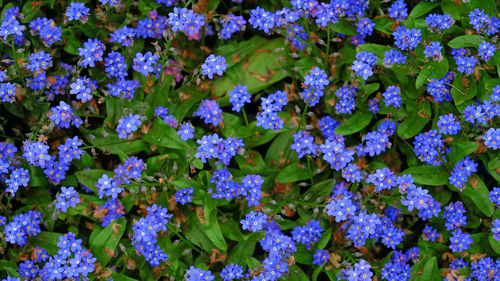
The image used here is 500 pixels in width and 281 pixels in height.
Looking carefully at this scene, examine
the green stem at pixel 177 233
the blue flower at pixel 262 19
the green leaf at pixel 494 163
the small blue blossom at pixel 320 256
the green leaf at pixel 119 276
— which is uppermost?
the blue flower at pixel 262 19

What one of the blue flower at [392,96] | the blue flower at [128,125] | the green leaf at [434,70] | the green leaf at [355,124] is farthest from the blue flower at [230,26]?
the green leaf at [434,70]

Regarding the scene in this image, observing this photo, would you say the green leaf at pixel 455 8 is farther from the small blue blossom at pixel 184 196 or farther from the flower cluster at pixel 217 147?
the small blue blossom at pixel 184 196

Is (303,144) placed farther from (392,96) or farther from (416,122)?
(416,122)

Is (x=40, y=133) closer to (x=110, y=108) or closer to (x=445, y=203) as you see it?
(x=110, y=108)

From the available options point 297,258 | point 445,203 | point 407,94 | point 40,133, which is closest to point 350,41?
point 407,94

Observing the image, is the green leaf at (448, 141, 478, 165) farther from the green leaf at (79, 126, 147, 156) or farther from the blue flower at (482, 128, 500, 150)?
the green leaf at (79, 126, 147, 156)

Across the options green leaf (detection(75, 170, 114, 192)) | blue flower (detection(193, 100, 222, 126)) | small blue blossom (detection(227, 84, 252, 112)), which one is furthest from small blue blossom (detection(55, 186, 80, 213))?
small blue blossom (detection(227, 84, 252, 112))
